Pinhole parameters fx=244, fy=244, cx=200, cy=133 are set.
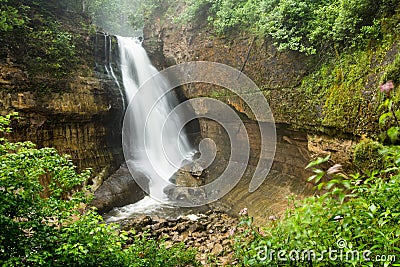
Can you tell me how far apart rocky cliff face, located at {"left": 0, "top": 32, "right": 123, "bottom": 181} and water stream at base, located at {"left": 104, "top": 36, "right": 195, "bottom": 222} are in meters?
0.72

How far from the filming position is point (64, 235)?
2.78 meters

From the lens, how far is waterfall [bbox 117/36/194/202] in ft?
38.0

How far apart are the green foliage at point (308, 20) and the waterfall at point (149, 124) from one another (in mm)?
5054

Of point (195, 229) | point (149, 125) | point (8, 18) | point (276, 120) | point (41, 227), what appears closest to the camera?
point (41, 227)

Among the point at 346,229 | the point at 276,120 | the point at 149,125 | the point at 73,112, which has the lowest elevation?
the point at 346,229

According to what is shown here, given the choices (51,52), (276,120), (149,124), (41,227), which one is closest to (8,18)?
(51,52)

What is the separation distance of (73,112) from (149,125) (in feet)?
12.4

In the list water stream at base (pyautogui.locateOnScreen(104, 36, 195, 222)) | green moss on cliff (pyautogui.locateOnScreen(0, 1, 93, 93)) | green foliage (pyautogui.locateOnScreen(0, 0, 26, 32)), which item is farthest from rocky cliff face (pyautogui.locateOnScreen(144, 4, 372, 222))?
green foliage (pyautogui.locateOnScreen(0, 0, 26, 32))

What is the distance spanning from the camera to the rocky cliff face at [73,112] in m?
7.89

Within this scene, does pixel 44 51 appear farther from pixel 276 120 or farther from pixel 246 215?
pixel 246 215

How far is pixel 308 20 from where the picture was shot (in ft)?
21.5

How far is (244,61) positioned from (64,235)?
7543 millimetres

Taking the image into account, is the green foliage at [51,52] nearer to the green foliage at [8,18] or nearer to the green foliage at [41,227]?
the green foliage at [8,18]

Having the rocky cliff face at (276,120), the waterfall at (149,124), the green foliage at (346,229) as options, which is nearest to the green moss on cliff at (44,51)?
the waterfall at (149,124)
